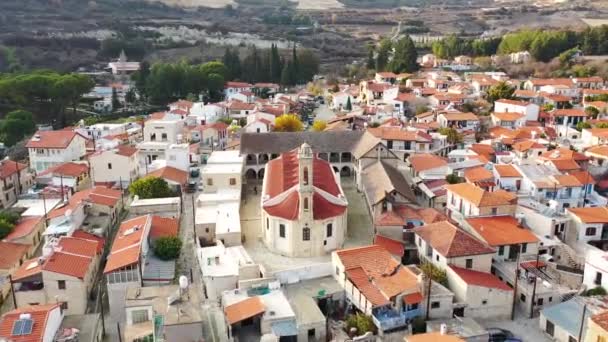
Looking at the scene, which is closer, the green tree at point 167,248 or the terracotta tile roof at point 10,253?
the green tree at point 167,248

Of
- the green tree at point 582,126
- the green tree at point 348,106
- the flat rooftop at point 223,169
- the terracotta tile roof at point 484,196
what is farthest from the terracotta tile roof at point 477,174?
the green tree at point 348,106

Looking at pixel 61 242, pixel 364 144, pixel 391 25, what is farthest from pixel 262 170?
pixel 391 25

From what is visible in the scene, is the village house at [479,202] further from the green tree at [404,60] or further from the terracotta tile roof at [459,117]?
the green tree at [404,60]

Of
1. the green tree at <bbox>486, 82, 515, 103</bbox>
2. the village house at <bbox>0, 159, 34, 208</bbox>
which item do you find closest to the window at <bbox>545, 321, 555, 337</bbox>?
the village house at <bbox>0, 159, 34, 208</bbox>

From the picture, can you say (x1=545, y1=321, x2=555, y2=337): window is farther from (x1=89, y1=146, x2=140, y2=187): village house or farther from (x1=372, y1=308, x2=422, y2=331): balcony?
(x1=89, y1=146, x2=140, y2=187): village house

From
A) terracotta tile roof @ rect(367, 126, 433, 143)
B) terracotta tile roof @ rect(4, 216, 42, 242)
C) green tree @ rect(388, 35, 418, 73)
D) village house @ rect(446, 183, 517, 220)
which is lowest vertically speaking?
terracotta tile roof @ rect(4, 216, 42, 242)
